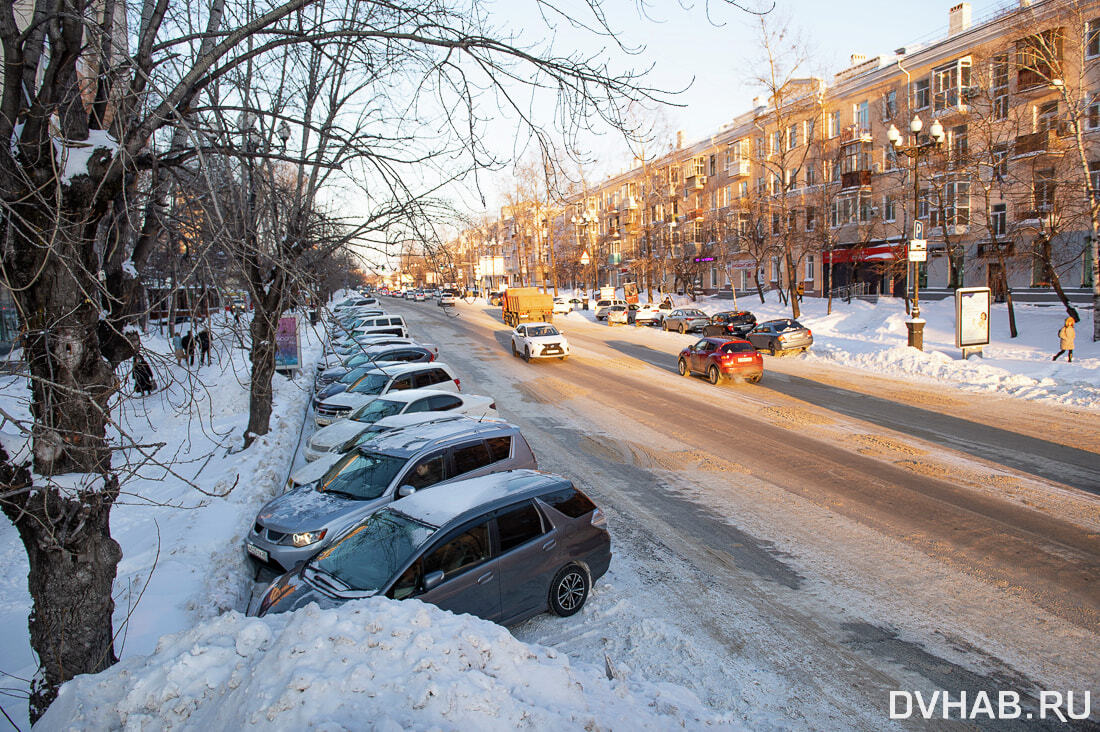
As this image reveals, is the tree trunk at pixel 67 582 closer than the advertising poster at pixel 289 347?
Yes

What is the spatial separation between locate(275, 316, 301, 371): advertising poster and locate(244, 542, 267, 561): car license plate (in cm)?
1193

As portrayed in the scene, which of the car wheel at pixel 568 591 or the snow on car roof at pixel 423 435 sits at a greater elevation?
the snow on car roof at pixel 423 435

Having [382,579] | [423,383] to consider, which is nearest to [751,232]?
[423,383]

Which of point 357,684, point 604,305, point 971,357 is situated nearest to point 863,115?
point 604,305

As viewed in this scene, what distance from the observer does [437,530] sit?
570 centimetres

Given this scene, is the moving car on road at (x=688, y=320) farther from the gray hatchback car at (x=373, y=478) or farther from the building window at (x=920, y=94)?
the gray hatchback car at (x=373, y=478)

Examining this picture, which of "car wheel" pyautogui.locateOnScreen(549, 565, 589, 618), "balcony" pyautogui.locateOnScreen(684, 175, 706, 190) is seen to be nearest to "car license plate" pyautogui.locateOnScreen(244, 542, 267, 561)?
"car wheel" pyautogui.locateOnScreen(549, 565, 589, 618)

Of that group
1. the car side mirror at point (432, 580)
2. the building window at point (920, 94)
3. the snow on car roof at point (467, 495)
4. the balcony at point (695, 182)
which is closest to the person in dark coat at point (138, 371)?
the snow on car roof at point (467, 495)

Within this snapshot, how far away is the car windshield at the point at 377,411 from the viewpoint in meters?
11.8

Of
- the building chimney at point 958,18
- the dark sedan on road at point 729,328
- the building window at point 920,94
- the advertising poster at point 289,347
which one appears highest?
the building chimney at point 958,18

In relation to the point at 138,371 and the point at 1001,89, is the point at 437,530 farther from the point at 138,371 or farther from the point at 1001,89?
the point at 1001,89

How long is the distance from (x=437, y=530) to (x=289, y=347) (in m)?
15.8

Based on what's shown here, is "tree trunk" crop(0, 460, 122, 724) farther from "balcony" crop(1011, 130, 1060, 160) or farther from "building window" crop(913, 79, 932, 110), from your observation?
"building window" crop(913, 79, 932, 110)

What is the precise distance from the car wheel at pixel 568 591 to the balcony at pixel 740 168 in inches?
2028
